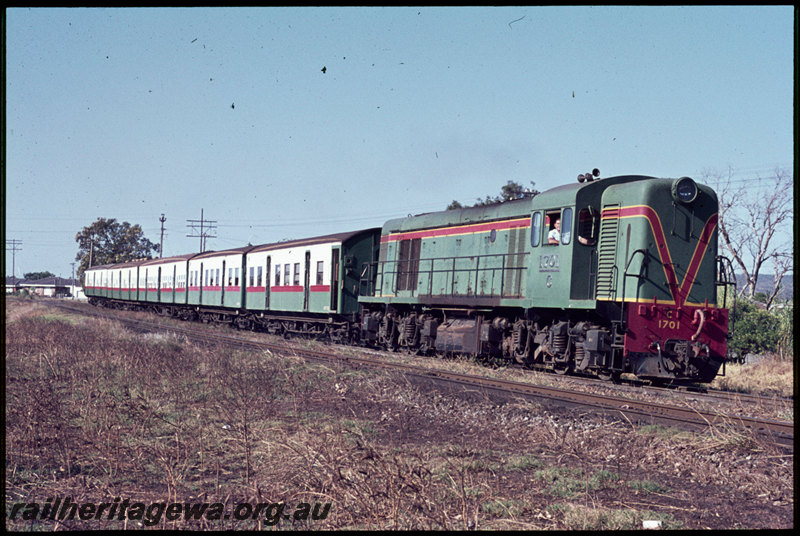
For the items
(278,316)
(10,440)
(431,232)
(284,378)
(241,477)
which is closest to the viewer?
(241,477)

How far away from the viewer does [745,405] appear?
11.5 m

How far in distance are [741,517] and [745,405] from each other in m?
6.45

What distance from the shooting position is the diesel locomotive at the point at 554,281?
528 inches

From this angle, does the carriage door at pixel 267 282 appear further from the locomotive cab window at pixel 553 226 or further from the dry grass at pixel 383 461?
the dry grass at pixel 383 461

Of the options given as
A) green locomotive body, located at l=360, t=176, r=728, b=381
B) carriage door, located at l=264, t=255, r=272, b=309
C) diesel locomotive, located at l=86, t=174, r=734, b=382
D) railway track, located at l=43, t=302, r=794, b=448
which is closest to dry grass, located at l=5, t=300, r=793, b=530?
railway track, located at l=43, t=302, r=794, b=448

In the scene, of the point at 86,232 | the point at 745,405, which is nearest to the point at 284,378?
the point at 745,405

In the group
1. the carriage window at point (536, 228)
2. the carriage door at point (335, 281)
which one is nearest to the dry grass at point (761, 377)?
the carriage window at point (536, 228)

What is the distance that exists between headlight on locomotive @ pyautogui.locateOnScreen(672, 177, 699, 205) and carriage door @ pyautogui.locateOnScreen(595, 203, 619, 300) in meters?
1.12

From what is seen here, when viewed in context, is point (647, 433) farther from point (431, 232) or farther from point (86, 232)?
point (86, 232)

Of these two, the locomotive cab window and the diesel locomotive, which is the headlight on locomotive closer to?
the diesel locomotive

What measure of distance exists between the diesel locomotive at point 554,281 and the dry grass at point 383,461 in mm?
4150

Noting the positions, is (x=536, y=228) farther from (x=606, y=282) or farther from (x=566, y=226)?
(x=606, y=282)

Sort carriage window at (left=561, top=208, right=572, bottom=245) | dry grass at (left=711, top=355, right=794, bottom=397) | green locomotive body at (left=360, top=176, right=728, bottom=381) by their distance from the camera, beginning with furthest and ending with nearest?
dry grass at (left=711, top=355, right=794, bottom=397) < carriage window at (left=561, top=208, right=572, bottom=245) < green locomotive body at (left=360, top=176, right=728, bottom=381)

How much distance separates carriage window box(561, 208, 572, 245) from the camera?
47.3 ft
